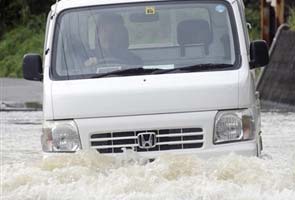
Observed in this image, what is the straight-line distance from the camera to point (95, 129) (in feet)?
27.3

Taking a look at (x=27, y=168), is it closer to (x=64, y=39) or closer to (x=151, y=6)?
(x=64, y=39)

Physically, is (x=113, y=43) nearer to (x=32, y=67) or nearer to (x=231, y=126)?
(x=32, y=67)

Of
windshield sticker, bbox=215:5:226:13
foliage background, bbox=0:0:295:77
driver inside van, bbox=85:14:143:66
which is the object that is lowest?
foliage background, bbox=0:0:295:77

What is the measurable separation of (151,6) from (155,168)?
1955 millimetres

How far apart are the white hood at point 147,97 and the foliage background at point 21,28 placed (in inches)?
1007

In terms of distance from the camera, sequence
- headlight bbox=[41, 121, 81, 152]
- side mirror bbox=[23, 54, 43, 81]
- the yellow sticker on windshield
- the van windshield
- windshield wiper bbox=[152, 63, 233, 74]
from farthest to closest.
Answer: side mirror bbox=[23, 54, 43, 81], the yellow sticker on windshield, the van windshield, windshield wiper bbox=[152, 63, 233, 74], headlight bbox=[41, 121, 81, 152]

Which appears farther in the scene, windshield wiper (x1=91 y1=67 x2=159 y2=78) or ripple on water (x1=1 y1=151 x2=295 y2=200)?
windshield wiper (x1=91 y1=67 x2=159 y2=78)

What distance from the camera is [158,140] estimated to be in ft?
27.4

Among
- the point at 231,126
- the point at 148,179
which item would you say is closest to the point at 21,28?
the point at 231,126

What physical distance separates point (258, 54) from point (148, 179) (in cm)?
202

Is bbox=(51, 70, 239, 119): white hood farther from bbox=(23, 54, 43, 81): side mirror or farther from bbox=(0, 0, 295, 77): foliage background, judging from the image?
bbox=(0, 0, 295, 77): foliage background

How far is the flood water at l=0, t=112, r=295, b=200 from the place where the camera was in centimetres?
752

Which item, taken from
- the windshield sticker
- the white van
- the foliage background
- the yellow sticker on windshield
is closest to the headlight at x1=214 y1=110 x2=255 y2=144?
the white van

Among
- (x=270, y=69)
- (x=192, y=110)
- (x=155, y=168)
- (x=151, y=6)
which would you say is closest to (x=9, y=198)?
(x=155, y=168)
